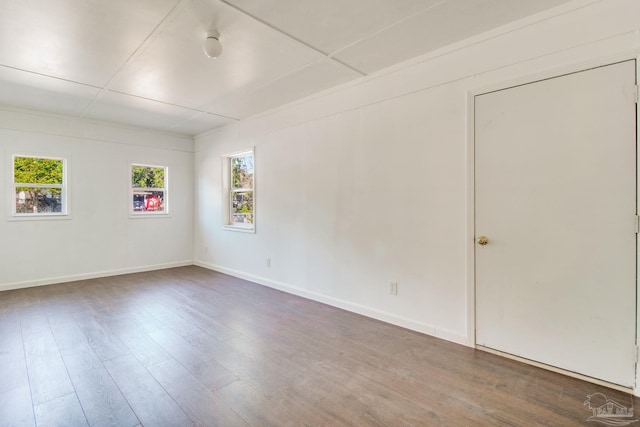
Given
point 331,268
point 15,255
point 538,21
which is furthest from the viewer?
point 15,255

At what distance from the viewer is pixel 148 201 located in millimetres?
6027

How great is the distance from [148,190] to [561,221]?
6300 mm

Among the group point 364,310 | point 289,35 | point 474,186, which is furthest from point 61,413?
point 474,186

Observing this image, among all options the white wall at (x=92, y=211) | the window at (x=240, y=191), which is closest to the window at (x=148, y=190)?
the white wall at (x=92, y=211)

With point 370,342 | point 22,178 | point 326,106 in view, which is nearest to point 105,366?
point 370,342

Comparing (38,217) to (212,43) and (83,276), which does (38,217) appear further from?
(212,43)

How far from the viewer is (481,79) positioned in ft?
8.76

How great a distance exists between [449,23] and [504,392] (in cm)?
274

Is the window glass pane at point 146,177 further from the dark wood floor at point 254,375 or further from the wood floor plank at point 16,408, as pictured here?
the wood floor plank at point 16,408

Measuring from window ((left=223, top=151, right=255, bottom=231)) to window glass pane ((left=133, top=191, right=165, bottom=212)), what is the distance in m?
1.49

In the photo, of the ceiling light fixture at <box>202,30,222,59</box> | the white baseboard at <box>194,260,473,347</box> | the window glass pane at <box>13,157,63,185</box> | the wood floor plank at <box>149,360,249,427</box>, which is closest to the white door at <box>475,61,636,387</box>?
the white baseboard at <box>194,260,473,347</box>

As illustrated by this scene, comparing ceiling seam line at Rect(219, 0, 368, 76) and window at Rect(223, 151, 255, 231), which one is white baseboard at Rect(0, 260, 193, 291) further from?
ceiling seam line at Rect(219, 0, 368, 76)

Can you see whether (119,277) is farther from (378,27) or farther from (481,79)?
(481,79)

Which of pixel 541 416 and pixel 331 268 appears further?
pixel 331 268
